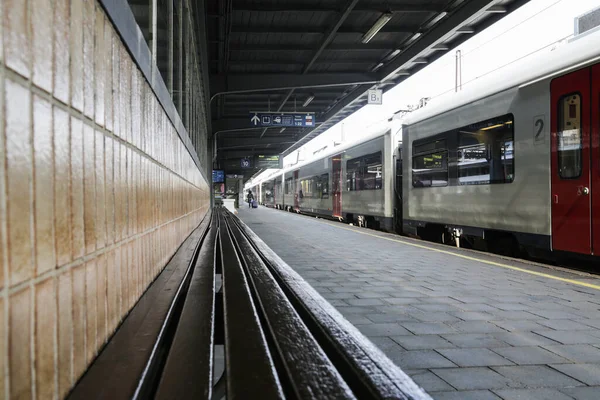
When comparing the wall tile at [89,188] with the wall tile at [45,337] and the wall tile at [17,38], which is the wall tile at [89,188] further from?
the wall tile at [17,38]

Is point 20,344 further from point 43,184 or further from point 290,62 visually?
point 290,62

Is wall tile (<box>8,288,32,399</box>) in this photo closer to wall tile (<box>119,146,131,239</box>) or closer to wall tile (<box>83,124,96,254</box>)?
wall tile (<box>83,124,96,254</box>)

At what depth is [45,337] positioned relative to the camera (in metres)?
1.43

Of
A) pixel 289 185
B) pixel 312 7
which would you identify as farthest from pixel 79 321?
pixel 289 185

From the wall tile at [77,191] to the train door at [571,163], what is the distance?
5.71m

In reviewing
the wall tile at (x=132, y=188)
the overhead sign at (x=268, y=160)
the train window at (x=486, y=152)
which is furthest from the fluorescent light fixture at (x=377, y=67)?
the overhead sign at (x=268, y=160)

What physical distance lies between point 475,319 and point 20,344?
3.31 meters

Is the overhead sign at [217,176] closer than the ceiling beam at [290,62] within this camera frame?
No

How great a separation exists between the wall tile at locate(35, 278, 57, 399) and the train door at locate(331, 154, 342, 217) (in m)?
15.9

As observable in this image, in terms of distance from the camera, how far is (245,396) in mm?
1617

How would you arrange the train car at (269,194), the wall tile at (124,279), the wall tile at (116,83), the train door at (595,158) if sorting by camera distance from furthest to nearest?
the train car at (269,194) < the train door at (595,158) < the wall tile at (124,279) < the wall tile at (116,83)

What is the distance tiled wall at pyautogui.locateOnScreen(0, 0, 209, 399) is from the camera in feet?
3.96

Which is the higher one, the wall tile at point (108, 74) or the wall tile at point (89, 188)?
the wall tile at point (108, 74)

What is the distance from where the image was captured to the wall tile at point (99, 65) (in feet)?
6.52
